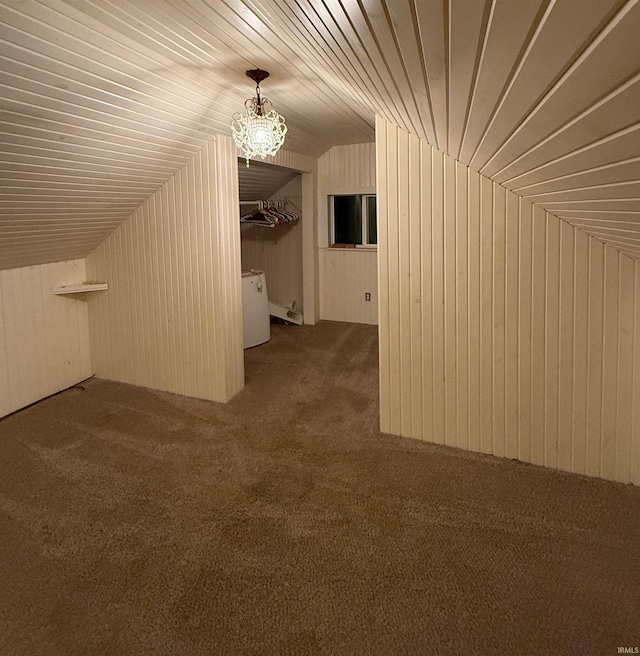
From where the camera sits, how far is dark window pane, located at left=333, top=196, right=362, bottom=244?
5.69 meters

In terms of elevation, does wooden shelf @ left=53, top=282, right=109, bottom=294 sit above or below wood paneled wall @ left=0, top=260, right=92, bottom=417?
above

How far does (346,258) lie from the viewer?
18.6 feet

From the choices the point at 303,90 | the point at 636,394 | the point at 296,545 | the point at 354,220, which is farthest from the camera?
the point at 354,220

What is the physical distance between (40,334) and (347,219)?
342 cm

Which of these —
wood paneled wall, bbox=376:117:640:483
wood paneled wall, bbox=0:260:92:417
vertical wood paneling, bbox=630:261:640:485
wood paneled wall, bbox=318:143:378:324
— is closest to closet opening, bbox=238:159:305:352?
wood paneled wall, bbox=318:143:378:324

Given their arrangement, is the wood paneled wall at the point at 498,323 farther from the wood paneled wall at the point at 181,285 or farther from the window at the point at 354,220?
the window at the point at 354,220

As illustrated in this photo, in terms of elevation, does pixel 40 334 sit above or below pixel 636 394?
above

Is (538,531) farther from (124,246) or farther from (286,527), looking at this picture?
(124,246)

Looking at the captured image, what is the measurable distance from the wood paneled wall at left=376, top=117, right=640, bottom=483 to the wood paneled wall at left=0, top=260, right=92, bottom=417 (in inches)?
97.8


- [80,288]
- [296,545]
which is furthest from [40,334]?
[296,545]

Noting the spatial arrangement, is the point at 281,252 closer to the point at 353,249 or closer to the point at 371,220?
the point at 353,249

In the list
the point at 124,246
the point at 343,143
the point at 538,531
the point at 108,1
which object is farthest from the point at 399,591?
the point at 343,143

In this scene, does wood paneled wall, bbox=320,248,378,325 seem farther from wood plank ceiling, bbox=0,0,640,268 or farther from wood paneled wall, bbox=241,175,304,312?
wood plank ceiling, bbox=0,0,640,268

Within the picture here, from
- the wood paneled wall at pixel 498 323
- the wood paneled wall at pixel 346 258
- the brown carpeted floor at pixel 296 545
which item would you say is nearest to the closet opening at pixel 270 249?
the wood paneled wall at pixel 346 258
